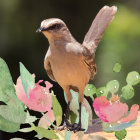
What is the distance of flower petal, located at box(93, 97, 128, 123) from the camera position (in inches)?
37.4

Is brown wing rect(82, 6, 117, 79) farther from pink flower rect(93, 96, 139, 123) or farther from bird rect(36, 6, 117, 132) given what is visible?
pink flower rect(93, 96, 139, 123)

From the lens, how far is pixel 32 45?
2.72 meters

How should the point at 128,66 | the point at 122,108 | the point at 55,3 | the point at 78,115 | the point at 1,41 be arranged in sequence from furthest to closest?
the point at 55,3 < the point at 1,41 < the point at 128,66 < the point at 78,115 < the point at 122,108

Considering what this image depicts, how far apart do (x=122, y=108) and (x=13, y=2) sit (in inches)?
72.8

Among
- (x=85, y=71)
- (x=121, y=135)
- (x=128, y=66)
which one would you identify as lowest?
(x=128, y=66)

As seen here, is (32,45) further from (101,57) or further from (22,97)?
(22,97)

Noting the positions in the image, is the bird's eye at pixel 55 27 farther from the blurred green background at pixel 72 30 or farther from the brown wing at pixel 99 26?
the blurred green background at pixel 72 30

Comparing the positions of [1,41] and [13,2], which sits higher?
[13,2]

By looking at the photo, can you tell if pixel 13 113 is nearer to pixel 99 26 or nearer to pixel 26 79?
pixel 26 79

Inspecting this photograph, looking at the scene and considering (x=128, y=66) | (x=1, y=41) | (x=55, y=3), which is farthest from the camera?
(x=55, y=3)

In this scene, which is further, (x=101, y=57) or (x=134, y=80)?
(x=101, y=57)

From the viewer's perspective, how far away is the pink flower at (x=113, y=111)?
95cm

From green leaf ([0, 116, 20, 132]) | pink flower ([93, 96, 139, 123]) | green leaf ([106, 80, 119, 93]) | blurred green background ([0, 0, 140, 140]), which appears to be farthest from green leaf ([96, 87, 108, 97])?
blurred green background ([0, 0, 140, 140])

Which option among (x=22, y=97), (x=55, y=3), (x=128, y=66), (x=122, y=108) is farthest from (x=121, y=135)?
(x=55, y=3)
